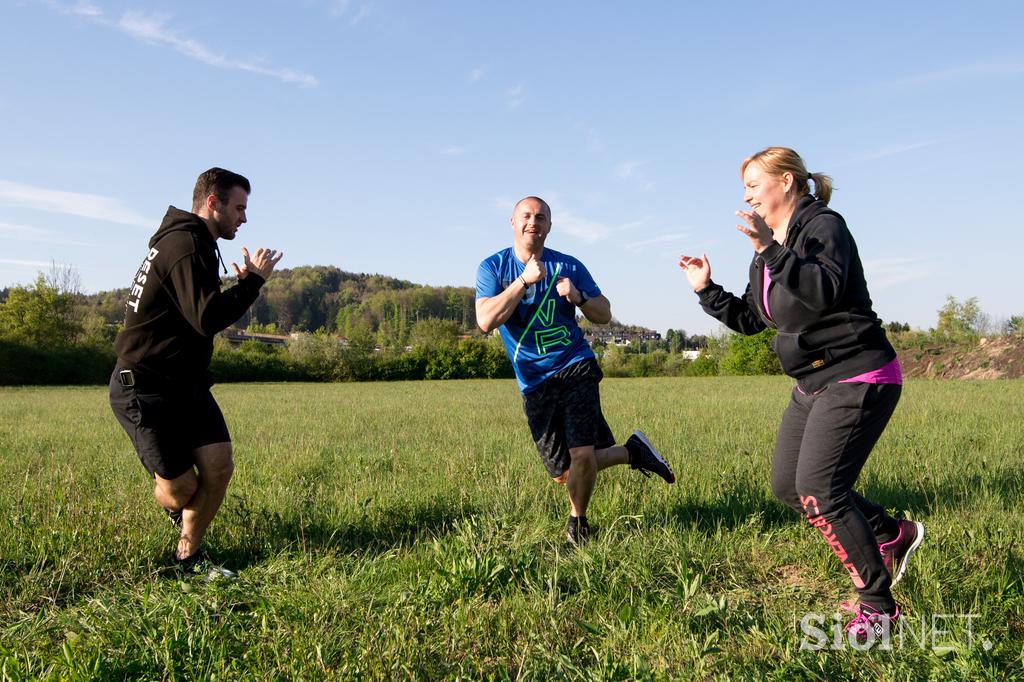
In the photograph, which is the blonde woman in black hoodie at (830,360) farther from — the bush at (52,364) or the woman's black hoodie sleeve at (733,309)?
the bush at (52,364)

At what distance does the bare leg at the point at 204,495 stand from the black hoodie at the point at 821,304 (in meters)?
3.27

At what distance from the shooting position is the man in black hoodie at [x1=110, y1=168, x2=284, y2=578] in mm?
3766

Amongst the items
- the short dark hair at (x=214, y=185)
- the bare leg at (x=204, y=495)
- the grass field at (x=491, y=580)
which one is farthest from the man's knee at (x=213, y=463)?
the short dark hair at (x=214, y=185)

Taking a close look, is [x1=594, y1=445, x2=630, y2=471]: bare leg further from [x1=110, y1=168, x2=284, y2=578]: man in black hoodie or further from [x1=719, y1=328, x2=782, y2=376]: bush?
[x1=719, y1=328, x2=782, y2=376]: bush

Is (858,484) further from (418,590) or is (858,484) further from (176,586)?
(176,586)

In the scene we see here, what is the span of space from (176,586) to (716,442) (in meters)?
6.69

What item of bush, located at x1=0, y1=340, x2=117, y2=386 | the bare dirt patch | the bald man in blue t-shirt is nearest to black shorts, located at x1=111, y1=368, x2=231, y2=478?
the bald man in blue t-shirt

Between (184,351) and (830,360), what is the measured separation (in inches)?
139

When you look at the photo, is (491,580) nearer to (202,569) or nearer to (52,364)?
(202,569)

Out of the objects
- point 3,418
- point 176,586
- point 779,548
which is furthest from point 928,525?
point 3,418

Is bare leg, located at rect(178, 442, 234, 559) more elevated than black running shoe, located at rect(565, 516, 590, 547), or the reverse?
bare leg, located at rect(178, 442, 234, 559)

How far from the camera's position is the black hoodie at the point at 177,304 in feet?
12.2

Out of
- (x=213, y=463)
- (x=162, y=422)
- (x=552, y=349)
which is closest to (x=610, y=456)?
(x=552, y=349)

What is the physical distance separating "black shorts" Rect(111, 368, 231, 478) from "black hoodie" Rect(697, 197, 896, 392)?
3.18m
